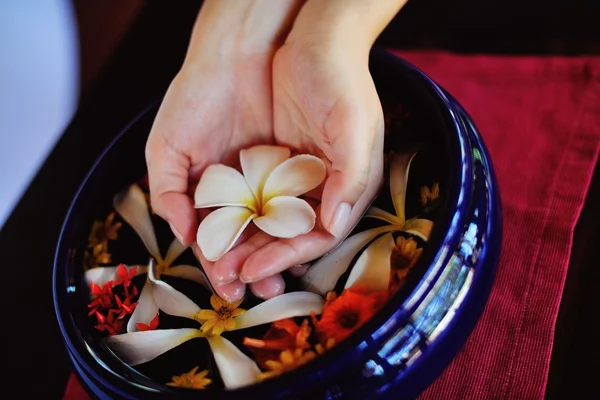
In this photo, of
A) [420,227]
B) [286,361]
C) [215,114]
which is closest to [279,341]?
[286,361]

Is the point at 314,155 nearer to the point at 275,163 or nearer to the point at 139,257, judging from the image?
the point at 275,163

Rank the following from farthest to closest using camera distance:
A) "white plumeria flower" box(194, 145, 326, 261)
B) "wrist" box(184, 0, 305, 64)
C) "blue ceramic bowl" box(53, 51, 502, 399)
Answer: "wrist" box(184, 0, 305, 64)
"white plumeria flower" box(194, 145, 326, 261)
"blue ceramic bowl" box(53, 51, 502, 399)

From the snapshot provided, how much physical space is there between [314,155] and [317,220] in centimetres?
8

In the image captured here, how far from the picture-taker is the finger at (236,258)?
1.48ft

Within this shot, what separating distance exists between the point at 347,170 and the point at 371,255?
0.06 metres

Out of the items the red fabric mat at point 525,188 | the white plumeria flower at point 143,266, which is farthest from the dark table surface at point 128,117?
the white plumeria flower at point 143,266

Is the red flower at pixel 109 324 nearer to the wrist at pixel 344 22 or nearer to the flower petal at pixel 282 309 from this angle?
the flower petal at pixel 282 309

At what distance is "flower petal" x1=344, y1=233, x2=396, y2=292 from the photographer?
0.42 meters

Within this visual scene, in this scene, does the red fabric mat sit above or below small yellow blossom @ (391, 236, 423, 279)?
below

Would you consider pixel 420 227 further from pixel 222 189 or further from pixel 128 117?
pixel 128 117

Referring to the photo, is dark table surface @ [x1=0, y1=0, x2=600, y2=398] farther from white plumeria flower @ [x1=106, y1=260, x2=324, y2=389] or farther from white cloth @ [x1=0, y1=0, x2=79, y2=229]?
white plumeria flower @ [x1=106, y1=260, x2=324, y2=389]

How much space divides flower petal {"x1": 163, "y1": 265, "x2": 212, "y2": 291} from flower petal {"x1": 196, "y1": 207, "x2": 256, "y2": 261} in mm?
26

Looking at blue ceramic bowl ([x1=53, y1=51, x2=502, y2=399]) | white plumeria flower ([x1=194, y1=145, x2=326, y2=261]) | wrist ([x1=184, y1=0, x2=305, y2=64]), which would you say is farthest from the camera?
wrist ([x1=184, y1=0, x2=305, y2=64])

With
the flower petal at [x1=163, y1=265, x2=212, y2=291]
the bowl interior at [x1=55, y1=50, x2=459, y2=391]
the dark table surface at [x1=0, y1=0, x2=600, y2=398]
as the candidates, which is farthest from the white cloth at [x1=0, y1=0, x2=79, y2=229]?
the flower petal at [x1=163, y1=265, x2=212, y2=291]
